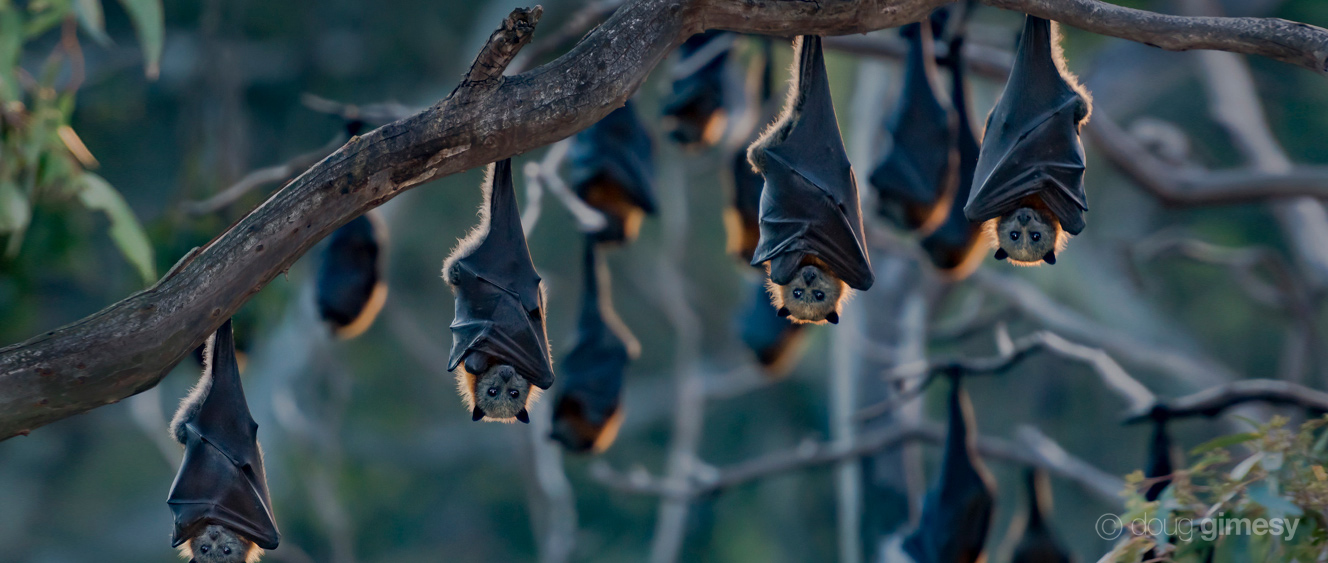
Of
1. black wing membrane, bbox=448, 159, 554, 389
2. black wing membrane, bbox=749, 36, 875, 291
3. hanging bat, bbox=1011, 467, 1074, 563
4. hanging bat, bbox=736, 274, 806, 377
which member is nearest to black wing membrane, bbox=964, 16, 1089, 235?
black wing membrane, bbox=749, 36, 875, 291

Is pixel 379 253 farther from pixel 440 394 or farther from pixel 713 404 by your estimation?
pixel 713 404

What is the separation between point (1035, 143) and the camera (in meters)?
1.58

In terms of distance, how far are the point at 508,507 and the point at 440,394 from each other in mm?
1473

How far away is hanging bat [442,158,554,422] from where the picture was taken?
5.17ft

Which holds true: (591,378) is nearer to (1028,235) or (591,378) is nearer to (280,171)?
(280,171)

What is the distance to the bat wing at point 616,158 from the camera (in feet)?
10.5

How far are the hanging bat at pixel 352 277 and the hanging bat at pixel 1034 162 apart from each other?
2023mm

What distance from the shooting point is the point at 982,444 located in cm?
336

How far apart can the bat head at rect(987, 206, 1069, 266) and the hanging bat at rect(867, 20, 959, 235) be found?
3.68 ft

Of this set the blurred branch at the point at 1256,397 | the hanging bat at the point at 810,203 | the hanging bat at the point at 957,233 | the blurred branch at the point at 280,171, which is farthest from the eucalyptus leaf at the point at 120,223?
the blurred branch at the point at 1256,397

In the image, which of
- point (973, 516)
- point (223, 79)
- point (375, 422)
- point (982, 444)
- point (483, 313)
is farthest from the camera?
point (375, 422)

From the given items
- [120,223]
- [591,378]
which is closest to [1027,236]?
[591,378]

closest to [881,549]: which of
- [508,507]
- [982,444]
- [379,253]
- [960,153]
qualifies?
[982,444]

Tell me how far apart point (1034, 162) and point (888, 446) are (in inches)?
83.1
